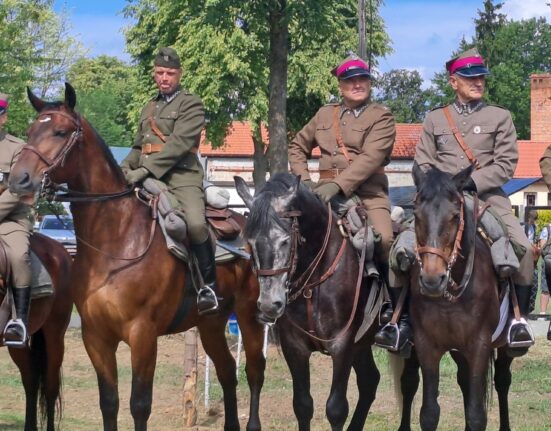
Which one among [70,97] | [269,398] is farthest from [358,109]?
[269,398]

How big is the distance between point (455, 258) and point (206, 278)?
2.51 metres

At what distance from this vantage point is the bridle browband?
28.4 feet

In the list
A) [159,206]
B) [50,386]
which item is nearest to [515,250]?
[159,206]

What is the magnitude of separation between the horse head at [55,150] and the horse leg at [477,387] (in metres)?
3.45

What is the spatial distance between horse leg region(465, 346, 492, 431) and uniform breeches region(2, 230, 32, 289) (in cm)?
411

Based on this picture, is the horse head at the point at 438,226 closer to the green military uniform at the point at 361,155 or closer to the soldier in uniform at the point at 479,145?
the soldier in uniform at the point at 479,145

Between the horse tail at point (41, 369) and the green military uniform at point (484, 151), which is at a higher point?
the green military uniform at point (484, 151)

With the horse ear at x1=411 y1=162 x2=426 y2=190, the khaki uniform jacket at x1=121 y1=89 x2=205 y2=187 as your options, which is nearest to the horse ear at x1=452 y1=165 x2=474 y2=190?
the horse ear at x1=411 y1=162 x2=426 y2=190

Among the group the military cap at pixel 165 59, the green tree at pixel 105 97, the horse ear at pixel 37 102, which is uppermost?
the green tree at pixel 105 97

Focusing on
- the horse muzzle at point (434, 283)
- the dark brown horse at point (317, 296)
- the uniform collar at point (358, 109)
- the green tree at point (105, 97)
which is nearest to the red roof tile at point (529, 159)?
the green tree at point (105, 97)

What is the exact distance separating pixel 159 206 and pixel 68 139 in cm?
105

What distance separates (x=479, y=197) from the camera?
30.8ft

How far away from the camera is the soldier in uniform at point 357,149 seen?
30.9ft

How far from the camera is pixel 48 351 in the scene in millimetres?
10867
